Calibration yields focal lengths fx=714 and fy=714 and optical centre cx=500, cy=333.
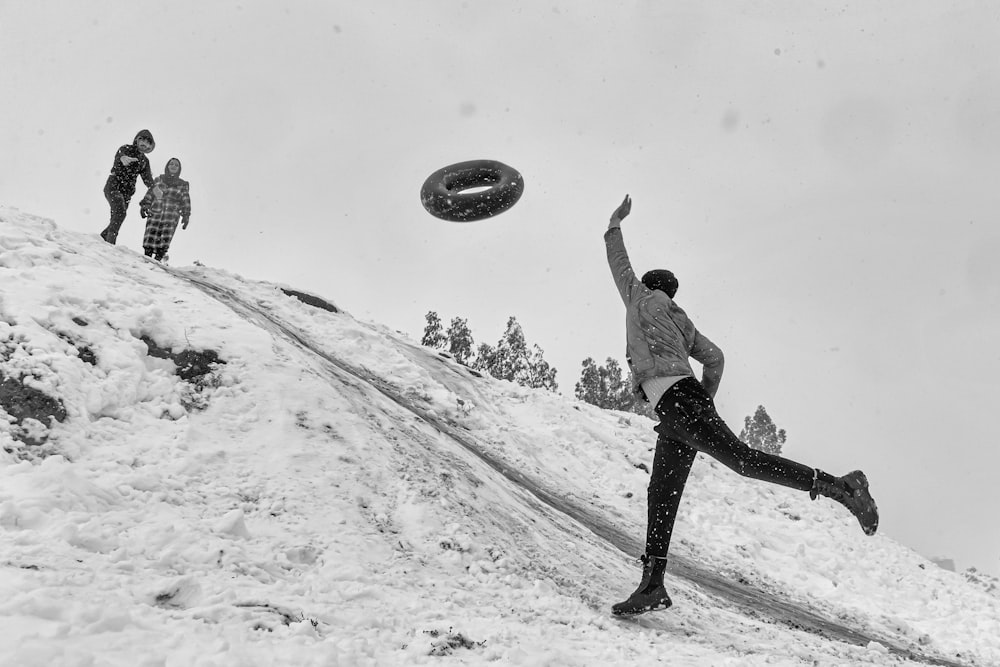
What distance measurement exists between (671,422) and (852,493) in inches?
46.3

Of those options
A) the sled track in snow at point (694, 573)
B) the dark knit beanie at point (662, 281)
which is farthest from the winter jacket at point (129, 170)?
the dark knit beanie at point (662, 281)

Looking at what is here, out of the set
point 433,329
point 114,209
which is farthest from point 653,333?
point 433,329

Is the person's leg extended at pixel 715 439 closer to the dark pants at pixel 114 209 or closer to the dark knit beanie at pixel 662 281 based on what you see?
the dark knit beanie at pixel 662 281

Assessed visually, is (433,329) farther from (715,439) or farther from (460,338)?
(715,439)

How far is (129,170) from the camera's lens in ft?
36.4

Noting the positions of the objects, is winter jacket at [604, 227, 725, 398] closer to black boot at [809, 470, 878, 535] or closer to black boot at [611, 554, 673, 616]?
black boot at [809, 470, 878, 535]

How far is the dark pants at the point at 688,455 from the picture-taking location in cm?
436

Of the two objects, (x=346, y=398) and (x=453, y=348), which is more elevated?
(x=453, y=348)

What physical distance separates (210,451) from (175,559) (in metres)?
1.38

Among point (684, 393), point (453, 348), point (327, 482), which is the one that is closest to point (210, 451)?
point (327, 482)

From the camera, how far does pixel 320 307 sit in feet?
45.7

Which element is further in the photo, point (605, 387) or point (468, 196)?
point (605, 387)

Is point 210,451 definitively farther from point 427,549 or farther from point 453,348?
point 453,348

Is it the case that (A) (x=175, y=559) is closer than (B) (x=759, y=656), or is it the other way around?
(A) (x=175, y=559)
